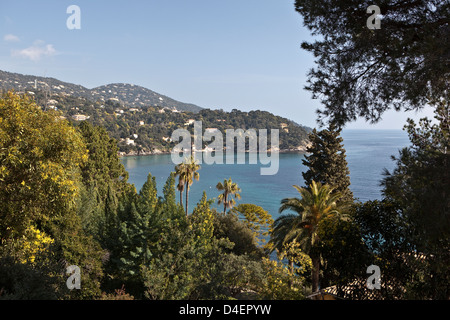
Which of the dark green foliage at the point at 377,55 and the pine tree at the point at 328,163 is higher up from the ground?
the dark green foliage at the point at 377,55

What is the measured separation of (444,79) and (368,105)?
1.28m

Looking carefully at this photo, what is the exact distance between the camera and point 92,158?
26.8 m

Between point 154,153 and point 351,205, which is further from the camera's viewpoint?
point 154,153

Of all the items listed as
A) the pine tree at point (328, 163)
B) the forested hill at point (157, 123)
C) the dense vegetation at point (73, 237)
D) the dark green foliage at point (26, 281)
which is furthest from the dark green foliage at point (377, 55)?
the forested hill at point (157, 123)

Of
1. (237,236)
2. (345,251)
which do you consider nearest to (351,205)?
(345,251)

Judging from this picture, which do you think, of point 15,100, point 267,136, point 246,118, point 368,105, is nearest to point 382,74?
point 368,105

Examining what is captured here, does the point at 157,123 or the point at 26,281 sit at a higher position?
the point at 157,123

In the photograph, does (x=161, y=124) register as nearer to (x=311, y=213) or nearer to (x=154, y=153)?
(x=154, y=153)

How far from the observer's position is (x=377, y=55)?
603 cm

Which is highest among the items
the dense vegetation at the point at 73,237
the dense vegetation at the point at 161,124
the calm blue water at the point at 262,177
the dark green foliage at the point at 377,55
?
the dense vegetation at the point at 161,124

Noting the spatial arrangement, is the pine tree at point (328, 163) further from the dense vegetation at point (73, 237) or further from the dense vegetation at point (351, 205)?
the dense vegetation at point (351, 205)

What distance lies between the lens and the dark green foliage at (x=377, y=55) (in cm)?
523

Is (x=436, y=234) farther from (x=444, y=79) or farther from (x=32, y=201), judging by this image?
(x=32, y=201)

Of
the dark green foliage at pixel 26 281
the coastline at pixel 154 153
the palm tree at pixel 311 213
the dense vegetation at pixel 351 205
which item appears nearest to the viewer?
the dense vegetation at pixel 351 205
